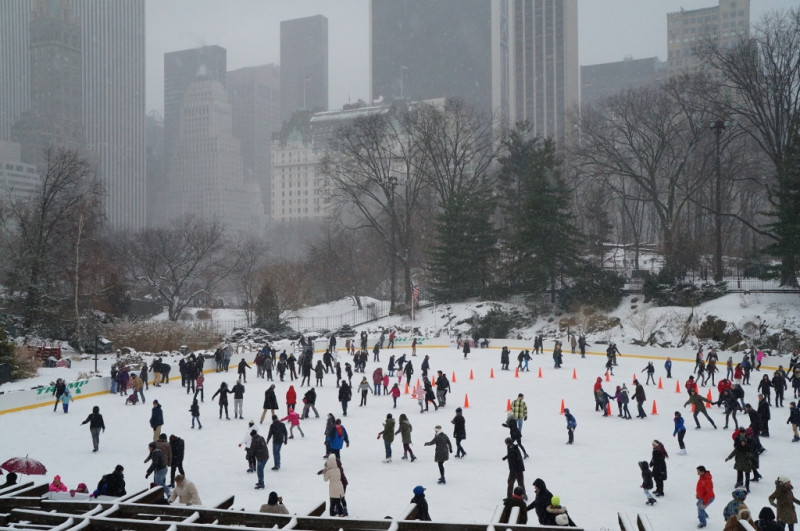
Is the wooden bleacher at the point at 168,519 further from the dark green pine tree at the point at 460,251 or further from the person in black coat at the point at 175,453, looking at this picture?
the dark green pine tree at the point at 460,251

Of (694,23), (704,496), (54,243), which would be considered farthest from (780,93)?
(694,23)

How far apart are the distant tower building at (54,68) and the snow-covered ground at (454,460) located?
181 metres

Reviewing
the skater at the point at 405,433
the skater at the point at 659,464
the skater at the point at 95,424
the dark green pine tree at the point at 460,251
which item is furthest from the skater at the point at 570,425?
the dark green pine tree at the point at 460,251

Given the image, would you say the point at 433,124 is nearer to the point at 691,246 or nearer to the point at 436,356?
the point at 691,246

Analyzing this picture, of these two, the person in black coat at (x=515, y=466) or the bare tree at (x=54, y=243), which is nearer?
the person in black coat at (x=515, y=466)

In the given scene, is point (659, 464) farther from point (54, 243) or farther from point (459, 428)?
point (54, 243)

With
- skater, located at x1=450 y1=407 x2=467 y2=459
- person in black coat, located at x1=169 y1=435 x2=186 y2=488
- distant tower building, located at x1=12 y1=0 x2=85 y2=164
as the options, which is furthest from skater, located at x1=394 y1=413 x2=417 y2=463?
distant tower building, located at x1=12 y1=0 x2=85 y2=164

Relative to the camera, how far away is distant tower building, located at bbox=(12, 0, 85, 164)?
187 m

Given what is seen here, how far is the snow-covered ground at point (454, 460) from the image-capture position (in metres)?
12.9

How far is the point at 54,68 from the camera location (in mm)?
192250

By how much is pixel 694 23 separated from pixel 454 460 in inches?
7992

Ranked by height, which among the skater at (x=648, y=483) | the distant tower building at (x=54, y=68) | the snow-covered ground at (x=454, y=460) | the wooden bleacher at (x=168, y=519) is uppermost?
the distant tower building at (x=54, y=68)

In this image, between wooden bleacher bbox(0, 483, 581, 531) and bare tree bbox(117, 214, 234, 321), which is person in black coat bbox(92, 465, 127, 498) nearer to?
wooden bleacher bbox(0, 483, 581, 531)

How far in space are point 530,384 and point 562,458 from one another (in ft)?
→ 35.7
